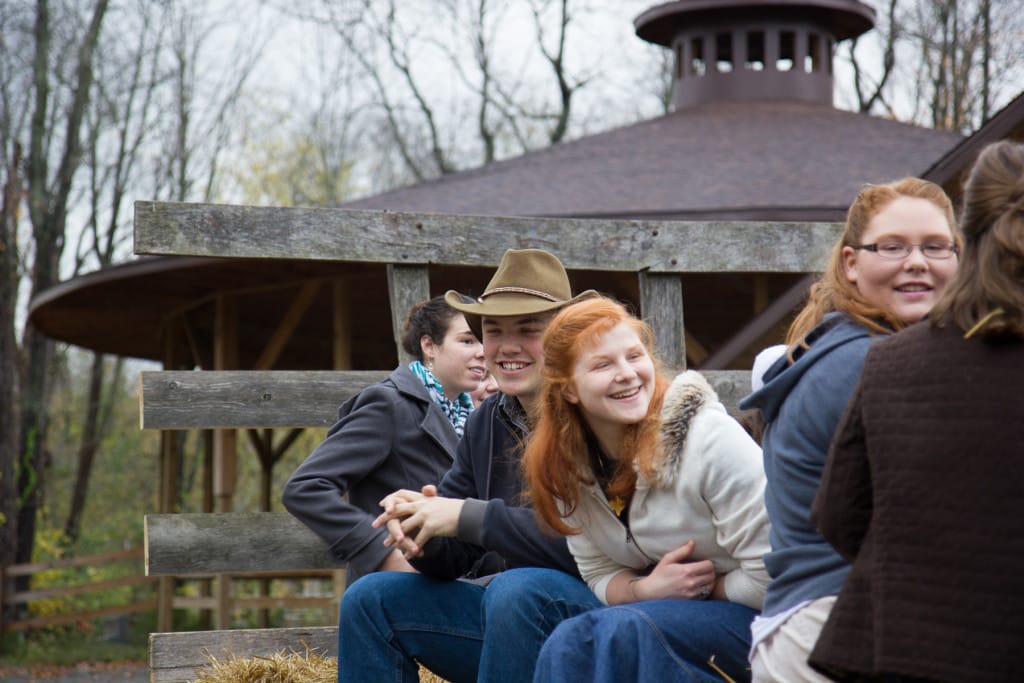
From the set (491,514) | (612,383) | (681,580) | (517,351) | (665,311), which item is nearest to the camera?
(681,580)

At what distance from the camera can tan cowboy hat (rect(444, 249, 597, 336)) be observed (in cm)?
422

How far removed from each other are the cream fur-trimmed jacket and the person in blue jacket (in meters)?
1.15

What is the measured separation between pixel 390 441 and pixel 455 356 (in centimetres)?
43

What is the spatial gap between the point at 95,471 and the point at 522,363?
25.1 meters

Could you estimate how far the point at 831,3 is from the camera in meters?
14.9

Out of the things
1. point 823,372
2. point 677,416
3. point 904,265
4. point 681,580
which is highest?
point 904,265

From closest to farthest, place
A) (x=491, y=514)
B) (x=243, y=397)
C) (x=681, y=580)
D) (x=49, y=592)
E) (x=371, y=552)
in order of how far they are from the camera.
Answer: (x=681, y=580) → (x=491, y=514) → (x=371, y=552) → (x=243, y=397) → (x=49, y=592)

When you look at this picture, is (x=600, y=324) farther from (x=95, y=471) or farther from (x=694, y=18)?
(x=95, y=471)

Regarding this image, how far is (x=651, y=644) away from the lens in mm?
3230

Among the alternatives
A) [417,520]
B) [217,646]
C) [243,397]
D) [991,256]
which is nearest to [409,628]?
[417,520]

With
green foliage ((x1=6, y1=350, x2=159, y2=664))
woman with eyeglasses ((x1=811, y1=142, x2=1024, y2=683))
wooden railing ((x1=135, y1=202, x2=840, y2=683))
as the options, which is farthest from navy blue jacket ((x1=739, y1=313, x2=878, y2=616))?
green foliage ((x1=6, y1=350, x2=159, y2=664))

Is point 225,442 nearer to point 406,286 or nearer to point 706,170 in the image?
point 706,170

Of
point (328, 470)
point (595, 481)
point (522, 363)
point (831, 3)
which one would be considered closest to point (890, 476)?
point (595, 481)

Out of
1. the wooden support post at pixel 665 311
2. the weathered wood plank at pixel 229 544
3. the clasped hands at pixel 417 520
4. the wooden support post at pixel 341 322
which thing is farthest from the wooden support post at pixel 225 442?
the clasped hands at pixel 417 520
